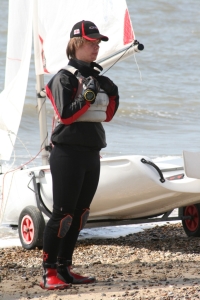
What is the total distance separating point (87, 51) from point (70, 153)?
55cm

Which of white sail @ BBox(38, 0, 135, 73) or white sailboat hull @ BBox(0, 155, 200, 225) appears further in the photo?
white sail @ BBox(38, 0, 135, 73)

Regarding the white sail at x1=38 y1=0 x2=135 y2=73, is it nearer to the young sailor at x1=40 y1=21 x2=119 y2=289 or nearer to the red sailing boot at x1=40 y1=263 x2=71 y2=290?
the young sailor at x1=40 y1=21 x2=119 y2=289

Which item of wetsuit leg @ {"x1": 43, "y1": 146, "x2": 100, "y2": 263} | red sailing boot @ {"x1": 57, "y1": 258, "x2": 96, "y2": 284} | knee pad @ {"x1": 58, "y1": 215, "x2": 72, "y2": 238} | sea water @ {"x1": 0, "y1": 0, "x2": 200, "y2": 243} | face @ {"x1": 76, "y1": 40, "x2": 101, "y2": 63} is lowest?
sea water @ {"x1": 0, "y1": 0, "x2": 200, "y2": 243}

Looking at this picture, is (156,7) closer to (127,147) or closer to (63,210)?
(127,147)

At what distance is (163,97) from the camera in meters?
16.0

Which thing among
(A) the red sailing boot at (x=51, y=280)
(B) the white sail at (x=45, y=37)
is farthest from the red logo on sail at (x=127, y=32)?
(A) the red sailing boot at (x=51, y=280)

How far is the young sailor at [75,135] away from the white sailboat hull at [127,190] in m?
1.07

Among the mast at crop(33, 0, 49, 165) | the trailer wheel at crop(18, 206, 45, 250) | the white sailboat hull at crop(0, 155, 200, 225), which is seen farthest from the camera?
the mast at crop(33, 0, 49, 165)

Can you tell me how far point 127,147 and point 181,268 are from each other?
634 centimetres

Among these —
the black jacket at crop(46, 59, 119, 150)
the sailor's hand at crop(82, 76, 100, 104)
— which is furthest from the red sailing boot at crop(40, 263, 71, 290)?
the sailor's hand at crop(82, 76, 100, 104)

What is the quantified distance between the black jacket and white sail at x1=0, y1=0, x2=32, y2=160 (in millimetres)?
1997

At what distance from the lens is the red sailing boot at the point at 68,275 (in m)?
3.87

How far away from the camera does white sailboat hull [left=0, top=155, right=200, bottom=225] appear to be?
4820 mm

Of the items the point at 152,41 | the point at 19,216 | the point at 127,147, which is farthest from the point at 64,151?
the point at 152,41
